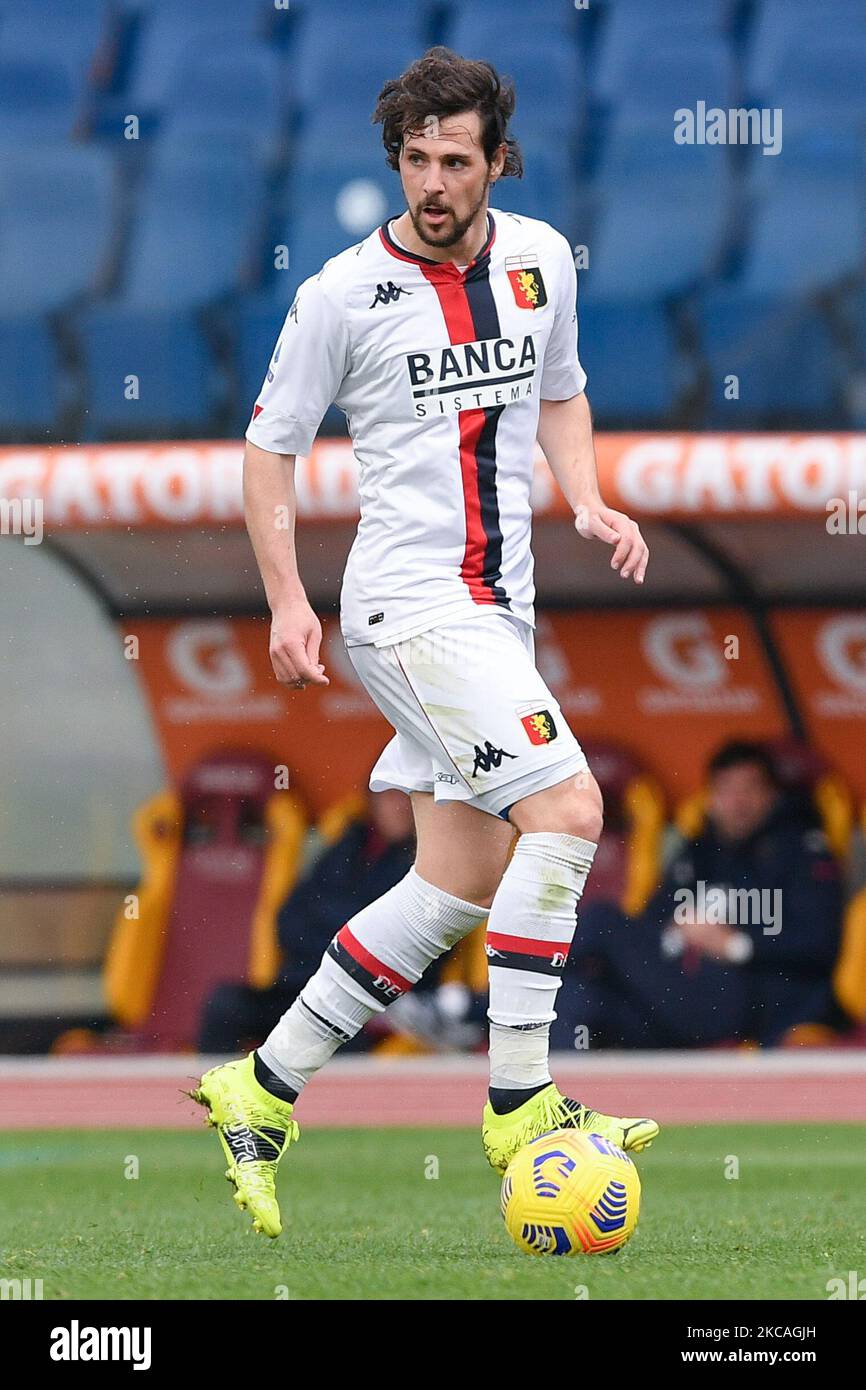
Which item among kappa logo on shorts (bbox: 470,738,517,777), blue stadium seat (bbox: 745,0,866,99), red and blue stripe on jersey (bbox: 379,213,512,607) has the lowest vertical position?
kappa logo on shorts (bbox: 470,738,517,777)

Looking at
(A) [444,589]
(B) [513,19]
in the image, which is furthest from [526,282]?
(B) [513,19]

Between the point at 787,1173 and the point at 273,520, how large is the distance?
8.51ft

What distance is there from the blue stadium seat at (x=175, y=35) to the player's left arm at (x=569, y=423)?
7.26m

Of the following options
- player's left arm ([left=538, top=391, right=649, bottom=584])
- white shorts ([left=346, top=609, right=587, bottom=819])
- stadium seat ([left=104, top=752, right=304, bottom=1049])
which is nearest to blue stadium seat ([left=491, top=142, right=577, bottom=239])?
stadium seat ([left=104, top=752, right=304, bottom=1049])

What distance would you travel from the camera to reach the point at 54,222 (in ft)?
32.0

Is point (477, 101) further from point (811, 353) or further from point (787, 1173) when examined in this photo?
point (811, 353)

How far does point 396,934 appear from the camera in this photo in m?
3.41

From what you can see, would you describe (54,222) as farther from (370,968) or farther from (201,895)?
(370,968)

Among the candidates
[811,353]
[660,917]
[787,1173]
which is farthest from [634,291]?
[787,1173]

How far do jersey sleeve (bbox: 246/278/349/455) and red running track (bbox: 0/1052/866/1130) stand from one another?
3460 millimetres

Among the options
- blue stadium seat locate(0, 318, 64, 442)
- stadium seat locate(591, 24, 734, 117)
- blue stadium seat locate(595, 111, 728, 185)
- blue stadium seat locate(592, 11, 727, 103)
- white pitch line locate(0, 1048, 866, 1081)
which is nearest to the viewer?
white pitch line locate(0, 1048, 866, 1081)

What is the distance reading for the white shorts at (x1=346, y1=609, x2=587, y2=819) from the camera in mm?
3227

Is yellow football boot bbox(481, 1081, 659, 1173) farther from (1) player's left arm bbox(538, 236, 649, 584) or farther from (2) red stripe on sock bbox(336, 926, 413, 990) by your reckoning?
(1) player's left arm bbox(538, 236, 649, 584)

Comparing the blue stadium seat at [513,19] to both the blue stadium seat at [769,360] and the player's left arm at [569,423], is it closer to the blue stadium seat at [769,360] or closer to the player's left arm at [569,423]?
the blue stadium seat at [769,360]
